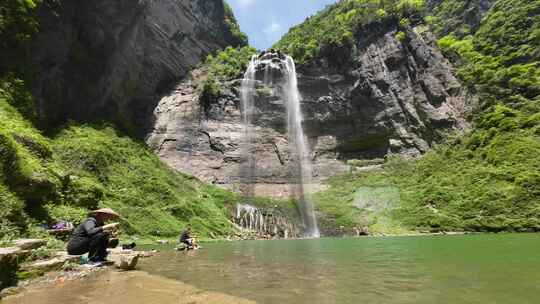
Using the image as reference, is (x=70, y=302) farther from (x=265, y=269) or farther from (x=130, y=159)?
(x=130, y=159)

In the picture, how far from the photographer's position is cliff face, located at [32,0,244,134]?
29312 mm

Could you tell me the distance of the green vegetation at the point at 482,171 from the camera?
26844 mm

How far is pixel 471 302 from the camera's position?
3.87 metres

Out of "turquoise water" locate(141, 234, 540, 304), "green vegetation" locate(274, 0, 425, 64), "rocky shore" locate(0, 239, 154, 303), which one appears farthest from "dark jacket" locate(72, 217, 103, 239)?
"green vegetation" locate(274, 0, 425, 64)

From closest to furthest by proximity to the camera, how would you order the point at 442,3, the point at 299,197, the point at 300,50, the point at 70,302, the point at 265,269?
1. the point at 70,302
2. the point at 265,269
3. the point at 299,197
4. the point at 300,50
5. the point at 442,3

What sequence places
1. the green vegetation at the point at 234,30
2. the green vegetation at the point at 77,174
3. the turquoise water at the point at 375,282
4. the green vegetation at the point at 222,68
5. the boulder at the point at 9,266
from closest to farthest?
the turquoise water at the point at 375,282 < the boulder at the point at 9,266 < the green vegetation at the point at 77,174 < the green vegetation at the point at 222,68 < the green vegetation at the point at 234,30

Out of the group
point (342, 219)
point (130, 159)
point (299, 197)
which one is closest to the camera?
point (130, 159)

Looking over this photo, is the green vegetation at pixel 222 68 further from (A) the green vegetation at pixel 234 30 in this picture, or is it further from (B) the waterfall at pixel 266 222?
(B) the waterfall at pixel 266 222

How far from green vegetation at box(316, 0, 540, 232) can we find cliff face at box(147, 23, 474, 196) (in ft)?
8.78

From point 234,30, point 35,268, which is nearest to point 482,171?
point 35,268

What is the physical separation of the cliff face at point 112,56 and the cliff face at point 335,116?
310 cm

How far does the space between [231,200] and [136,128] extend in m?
14.2

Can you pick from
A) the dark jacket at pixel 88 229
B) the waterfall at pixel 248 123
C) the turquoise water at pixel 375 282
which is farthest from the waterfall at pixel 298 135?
the turquoise water at pixel 375 282

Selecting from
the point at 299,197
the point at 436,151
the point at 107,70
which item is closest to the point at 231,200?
the point at 299,197
